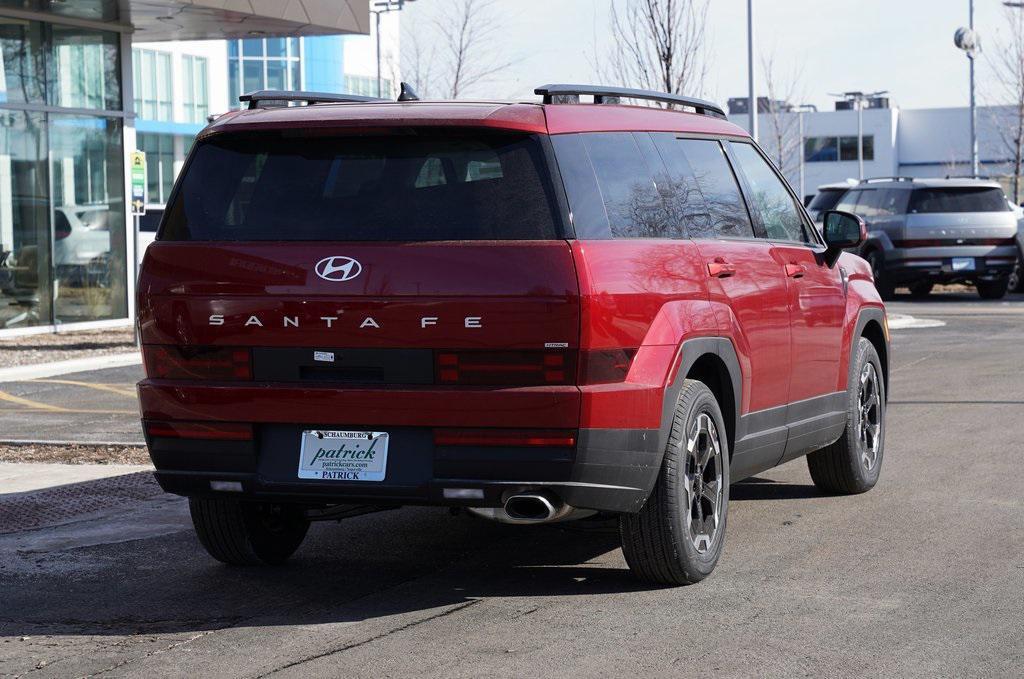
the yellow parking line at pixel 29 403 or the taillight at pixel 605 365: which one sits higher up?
the taillight at pixel 605 365

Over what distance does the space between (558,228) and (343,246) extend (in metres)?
0.80

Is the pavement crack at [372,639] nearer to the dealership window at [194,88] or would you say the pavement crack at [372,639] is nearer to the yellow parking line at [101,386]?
the yellow parking line at [101,386]

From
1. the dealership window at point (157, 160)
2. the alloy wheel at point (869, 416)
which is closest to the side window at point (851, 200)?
the alloy wheel at point (869, 416)

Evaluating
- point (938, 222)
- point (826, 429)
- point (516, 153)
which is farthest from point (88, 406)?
point (938, 222)

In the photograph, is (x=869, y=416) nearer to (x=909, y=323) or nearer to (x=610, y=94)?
(x=610, y=94)

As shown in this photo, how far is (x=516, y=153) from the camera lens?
5.89 m

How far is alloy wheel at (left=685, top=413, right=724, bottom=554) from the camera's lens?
6387 millimetres

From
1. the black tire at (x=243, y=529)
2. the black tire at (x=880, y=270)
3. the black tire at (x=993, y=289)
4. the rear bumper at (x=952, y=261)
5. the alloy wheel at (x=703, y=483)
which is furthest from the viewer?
the black tire at (x=993, y=289)

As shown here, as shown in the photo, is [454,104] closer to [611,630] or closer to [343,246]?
[343,246]

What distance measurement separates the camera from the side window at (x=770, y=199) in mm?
7492

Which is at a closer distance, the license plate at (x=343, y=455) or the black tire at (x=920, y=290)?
the license plate at (x=343, y=455)

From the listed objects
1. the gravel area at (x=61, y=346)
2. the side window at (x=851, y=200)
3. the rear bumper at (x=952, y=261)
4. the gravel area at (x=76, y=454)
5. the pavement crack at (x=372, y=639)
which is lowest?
the pavement crack at (x=372, y=639)

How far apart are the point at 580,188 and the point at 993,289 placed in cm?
2224

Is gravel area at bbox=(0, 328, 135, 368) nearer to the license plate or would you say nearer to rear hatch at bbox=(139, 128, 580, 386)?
rear hatch at bbox=(139, 128, 580, 386)
